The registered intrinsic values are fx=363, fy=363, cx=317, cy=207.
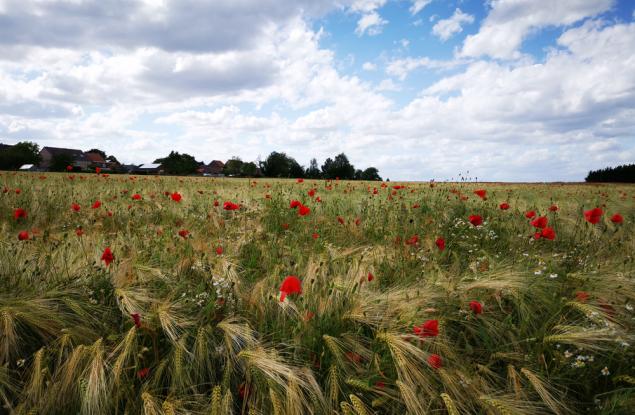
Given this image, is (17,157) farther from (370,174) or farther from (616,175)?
(616,175)

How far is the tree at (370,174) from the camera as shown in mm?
63700

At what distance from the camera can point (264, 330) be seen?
2.13m

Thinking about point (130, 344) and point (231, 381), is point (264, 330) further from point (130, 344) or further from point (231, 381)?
point (130, 344)

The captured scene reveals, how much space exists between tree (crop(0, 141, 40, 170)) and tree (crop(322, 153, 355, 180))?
4894 cm

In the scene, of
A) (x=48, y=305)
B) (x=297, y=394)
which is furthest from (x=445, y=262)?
(x=48, y=305)

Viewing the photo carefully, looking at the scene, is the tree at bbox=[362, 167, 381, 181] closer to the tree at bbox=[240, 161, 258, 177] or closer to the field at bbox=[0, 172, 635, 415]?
the tree at bbox=[240, 161, 258, 177]

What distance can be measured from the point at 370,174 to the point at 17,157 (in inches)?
2221

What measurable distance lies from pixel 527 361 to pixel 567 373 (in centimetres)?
17

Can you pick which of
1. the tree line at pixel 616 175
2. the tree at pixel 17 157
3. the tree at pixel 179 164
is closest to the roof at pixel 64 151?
the tree at pixel 17 157

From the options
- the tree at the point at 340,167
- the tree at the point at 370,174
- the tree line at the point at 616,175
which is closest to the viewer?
the tree line at the point at 616,175

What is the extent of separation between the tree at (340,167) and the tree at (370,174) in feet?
9.93

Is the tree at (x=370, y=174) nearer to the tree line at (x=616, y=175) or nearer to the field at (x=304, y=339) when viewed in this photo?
the tree line at (x=616, y=175)

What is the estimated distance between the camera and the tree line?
3172 centimetres

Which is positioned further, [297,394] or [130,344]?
[130,344]
